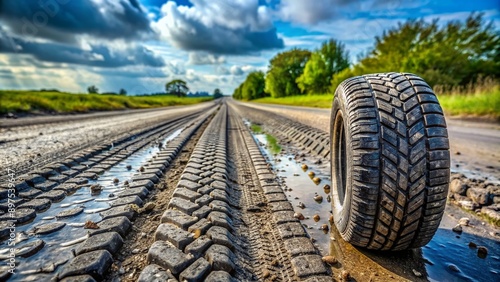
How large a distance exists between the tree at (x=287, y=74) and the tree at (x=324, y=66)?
45.1ft

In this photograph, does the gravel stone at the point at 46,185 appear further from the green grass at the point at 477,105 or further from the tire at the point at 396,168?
the green grass at the point at 477,105

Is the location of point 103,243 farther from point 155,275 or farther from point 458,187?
point 458,187

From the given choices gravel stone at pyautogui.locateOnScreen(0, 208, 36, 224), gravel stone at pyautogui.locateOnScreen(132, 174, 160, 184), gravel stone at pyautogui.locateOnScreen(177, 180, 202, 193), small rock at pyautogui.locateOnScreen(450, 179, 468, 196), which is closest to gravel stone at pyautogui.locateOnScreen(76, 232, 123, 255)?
gravel stone at pyautogui.locateOnScreen(0, 208, 36, 224)

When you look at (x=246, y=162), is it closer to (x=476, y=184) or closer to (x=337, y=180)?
(x=337, y=180)

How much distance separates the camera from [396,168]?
4.95 ft

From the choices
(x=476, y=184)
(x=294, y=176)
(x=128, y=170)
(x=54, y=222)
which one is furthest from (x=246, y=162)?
(x=476, y=184)

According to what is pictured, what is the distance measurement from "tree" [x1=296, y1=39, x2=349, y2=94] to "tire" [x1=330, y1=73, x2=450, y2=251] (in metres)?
43.7

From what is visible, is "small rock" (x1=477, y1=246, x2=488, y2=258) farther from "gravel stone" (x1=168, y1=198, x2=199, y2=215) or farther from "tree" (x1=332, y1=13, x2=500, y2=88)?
"tree" (x1=332, y1=13, x2=500, y2=88)

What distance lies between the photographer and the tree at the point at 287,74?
58.9 m

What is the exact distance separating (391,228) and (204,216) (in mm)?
1412

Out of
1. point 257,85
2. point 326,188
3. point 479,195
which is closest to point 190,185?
point 326,188

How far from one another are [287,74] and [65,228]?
6216 centimetres

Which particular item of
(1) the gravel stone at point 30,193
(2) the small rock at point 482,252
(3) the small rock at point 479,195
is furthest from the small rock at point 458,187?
(1) the gravel stone at point 30,193

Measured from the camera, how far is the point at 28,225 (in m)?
2.01
